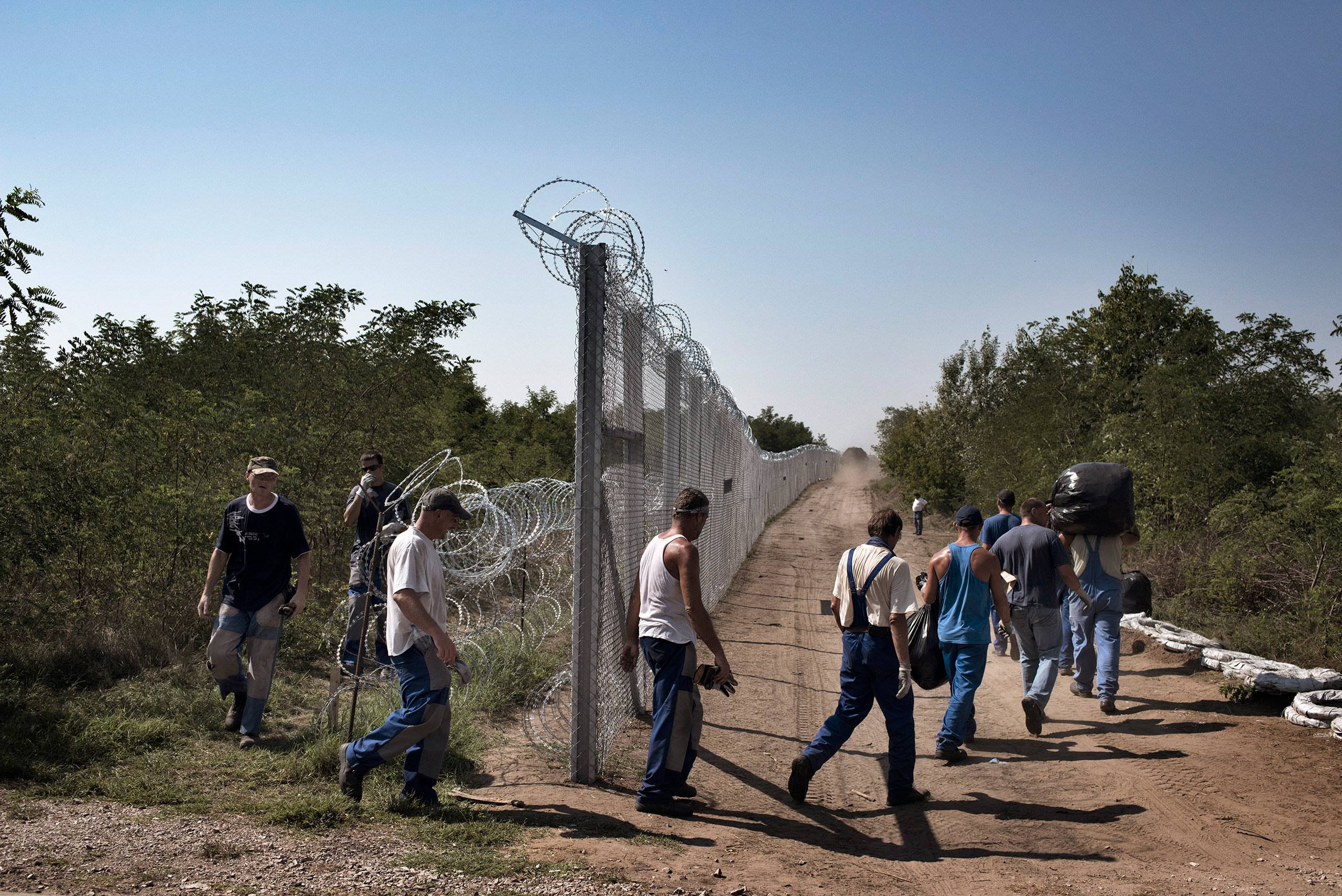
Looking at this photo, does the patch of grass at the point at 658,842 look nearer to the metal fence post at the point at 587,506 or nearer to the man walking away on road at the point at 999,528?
the metal fence post at the point at 587,506

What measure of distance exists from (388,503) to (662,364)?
308 cm

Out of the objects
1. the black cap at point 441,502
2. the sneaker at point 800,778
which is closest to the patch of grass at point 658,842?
the sneaker at point 800,778

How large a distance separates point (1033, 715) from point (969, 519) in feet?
5.63

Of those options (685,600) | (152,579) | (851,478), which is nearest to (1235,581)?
(685,600)

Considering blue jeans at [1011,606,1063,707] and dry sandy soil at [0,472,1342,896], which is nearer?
dry sandy soil at [0,472,1342,896]

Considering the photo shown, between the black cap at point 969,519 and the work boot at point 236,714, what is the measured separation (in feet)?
16.5

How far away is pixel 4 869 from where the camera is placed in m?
3.66

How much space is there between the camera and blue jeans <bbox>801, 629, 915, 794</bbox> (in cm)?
518

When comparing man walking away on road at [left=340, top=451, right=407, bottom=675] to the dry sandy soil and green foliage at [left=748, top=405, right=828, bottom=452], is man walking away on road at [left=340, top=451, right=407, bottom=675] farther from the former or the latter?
green foliage at [left=748, top=405, right=828, bottom=452]

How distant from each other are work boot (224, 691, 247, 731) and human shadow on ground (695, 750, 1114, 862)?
3.17 m

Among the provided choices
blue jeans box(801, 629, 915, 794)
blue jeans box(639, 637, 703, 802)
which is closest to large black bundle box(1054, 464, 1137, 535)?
blue jeans box(801, 629, 915, 794)

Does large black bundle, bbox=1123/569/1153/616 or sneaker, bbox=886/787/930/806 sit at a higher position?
large black bundle, bbox=1123/569/1153/616

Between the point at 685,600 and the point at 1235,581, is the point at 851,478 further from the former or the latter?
the point at 685,600

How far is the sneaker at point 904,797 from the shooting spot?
5387 millimetres
